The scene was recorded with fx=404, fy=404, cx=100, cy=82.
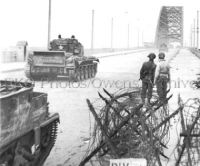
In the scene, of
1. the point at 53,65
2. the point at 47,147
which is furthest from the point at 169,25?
the point at 47,147

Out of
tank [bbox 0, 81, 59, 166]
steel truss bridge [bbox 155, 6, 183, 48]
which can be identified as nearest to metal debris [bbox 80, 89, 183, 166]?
tank [bbox 0, 81, 59, 166]

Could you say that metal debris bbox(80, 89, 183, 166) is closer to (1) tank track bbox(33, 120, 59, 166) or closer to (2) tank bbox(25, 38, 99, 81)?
(1) tank track bbox(33, 120, 59, 166)

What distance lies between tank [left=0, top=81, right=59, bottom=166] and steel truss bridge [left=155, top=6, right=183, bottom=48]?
130 meters

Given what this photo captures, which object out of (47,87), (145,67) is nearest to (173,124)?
(145,67)

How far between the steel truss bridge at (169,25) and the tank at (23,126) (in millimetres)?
129945

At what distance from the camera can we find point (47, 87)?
1750 cm

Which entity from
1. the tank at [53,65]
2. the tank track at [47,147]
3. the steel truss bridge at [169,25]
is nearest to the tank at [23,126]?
the tank track at [47,147]

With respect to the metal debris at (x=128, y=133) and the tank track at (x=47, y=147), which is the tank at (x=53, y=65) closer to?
the tank track at (x=47, y=147)

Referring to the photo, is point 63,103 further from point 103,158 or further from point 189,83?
point 189,83

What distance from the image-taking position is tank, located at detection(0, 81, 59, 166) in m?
4.80

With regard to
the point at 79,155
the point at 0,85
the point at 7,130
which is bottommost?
the point at 79,155

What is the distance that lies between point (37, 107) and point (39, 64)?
14607mm

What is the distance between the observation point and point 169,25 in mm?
141625

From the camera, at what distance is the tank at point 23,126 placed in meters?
4.80
